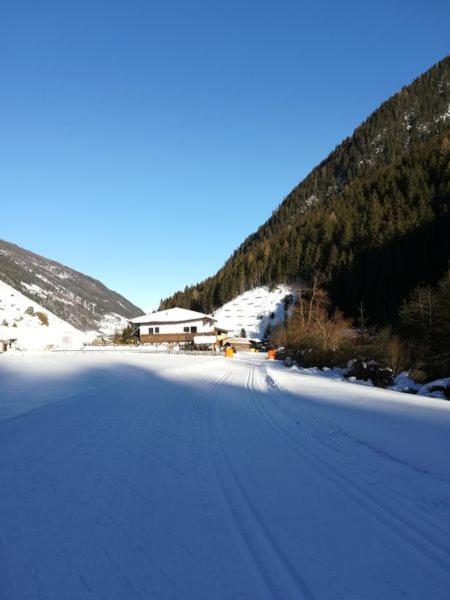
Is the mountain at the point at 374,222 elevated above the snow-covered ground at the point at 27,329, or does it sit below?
above

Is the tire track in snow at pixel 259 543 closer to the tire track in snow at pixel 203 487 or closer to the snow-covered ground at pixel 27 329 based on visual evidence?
the tire track in snow at pixel 203 487

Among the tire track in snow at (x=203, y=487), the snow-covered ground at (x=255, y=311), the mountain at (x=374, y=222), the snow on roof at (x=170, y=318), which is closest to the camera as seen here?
the tire track in snow at (x=203, y=487)

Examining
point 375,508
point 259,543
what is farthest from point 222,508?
point 375,508

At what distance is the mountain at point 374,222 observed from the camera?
70.5 m

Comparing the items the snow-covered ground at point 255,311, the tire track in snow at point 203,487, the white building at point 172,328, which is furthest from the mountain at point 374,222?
the tire track in snow at point 203,487

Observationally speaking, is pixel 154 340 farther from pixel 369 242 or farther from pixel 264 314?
pixel 369 242

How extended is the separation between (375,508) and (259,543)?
141 centimetres

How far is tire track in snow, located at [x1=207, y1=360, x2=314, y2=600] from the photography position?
278 centimetres

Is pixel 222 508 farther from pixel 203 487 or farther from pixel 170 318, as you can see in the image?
pixel 170 318

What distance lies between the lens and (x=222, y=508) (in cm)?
407

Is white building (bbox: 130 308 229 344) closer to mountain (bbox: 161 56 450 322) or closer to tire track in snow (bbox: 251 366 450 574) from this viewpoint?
mountain (bbox: 161 56 450 322)

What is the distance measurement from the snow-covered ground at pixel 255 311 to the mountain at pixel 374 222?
4755 millimetres

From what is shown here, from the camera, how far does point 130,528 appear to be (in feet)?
11.9

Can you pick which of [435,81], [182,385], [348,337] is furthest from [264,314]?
[435,81]
